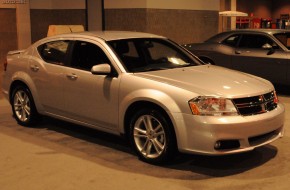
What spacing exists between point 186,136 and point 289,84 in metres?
5.49

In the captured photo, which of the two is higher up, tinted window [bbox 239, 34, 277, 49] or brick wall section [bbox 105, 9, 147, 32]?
brick wall section [bbox 105, 9, 147, 32]

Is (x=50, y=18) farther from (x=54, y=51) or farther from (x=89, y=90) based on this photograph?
(x=89, y=90)

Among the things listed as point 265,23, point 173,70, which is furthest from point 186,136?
point 265,23

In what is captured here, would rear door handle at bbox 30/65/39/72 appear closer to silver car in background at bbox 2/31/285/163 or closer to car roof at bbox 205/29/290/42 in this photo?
silver car in background at bbox 2/31/285/163

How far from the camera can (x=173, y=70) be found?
220 inches

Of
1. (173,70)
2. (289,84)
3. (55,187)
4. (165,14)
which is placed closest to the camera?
(55,187)

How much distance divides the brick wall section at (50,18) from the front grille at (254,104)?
9.78 metres

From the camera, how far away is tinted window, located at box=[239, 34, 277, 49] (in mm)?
9727

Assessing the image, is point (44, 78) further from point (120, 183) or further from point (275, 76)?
point (275, 76)

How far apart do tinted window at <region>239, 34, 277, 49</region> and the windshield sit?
12.7 feet

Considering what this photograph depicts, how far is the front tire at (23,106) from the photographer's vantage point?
6.79m

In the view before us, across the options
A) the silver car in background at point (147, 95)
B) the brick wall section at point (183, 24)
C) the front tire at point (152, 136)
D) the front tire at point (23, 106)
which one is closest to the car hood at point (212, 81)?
the silver car in background at point (147, 95)

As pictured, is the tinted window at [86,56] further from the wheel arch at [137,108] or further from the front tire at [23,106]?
the front tire at [23,106]

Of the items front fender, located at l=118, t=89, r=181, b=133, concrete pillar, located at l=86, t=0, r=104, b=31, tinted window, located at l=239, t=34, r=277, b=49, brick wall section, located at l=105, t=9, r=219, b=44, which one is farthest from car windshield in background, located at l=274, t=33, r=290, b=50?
concrete pillar, located at l=86, t=0, r=104, b=31
